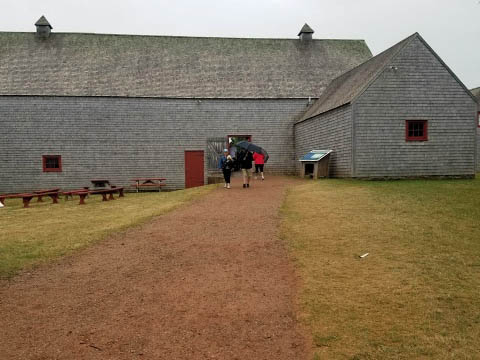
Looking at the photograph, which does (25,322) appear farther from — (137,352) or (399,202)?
(399,202)

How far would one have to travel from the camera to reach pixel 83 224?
38.1ft

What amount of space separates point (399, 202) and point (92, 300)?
9.83 meters

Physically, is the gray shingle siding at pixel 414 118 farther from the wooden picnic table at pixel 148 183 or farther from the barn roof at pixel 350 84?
the wooden picnic table at pixel 148 183

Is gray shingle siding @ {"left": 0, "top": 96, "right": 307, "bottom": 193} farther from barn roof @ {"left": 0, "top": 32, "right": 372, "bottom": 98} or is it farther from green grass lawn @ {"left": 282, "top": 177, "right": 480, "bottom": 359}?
green grass lawn @ {"left": 282, "top": 177, "right": 480, "bottom": 359}

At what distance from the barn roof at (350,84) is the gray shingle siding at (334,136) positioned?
41 cm

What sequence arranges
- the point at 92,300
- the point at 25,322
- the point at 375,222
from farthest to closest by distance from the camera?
the point at 375,222 → the point at 92,300 → the point at 25,322

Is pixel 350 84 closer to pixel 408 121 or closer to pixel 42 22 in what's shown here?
pixel 408 121

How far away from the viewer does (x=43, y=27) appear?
28438 millimetres

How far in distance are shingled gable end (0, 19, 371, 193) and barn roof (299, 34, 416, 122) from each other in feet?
6.59

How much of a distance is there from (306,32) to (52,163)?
68.8 ft

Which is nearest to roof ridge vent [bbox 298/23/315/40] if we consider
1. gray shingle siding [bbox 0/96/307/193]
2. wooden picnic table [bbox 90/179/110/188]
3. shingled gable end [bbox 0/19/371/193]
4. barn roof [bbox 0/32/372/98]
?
barn roof [bbox 0/32/372/98]

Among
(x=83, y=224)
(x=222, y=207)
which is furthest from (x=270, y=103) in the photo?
(x=83, y=224)

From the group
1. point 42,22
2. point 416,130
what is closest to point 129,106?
point 42,22

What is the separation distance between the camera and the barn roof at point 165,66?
25.8 m
